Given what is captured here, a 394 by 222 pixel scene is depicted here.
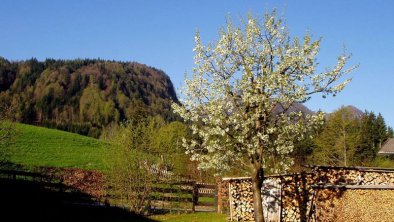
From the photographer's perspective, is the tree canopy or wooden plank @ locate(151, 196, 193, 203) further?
wooden plank @ locate(151, 196, 193, 203)

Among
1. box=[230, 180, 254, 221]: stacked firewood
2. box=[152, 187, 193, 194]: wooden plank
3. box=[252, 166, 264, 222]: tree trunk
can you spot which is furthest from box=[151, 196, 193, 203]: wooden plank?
box=[252, 166, 264, 222]: tree trunk

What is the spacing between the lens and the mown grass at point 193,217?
2460 cm

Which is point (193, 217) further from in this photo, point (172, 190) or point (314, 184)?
point (314, 184)

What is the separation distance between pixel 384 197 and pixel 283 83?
769 cm

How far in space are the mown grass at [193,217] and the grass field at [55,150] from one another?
23.7 metres

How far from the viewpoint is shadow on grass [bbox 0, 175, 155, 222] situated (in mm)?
21625

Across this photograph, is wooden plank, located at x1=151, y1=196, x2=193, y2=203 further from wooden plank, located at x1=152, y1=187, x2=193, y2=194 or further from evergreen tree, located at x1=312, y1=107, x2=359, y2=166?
evergreen tree, located at x1=312, y1=107, x2=359, y2=166

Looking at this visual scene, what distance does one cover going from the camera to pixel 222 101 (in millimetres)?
18734

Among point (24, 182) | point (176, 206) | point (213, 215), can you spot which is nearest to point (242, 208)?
point (213, 215)

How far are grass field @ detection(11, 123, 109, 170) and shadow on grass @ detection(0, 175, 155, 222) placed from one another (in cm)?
2002

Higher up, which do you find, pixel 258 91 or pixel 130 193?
pixel 258 91

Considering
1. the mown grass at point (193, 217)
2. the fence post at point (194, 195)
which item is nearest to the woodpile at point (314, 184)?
the mown grass at point (193, 217)

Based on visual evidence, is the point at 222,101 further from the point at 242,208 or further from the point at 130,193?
the point at 130,193

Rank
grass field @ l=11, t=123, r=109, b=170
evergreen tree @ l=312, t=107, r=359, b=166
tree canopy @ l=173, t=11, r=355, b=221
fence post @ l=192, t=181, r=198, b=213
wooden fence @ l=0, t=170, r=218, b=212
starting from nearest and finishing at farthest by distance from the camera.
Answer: tree canopy @ l=173, t=11, r=355, b=221, wooden fence @ l=0, t=170, r=218, b=212, fence post @ l=192, t=181, r=198, b=213, grass field @ l=11, t=123, r=109, b=170, evergreen tree @ l=312, t=107, r=359, b=166
